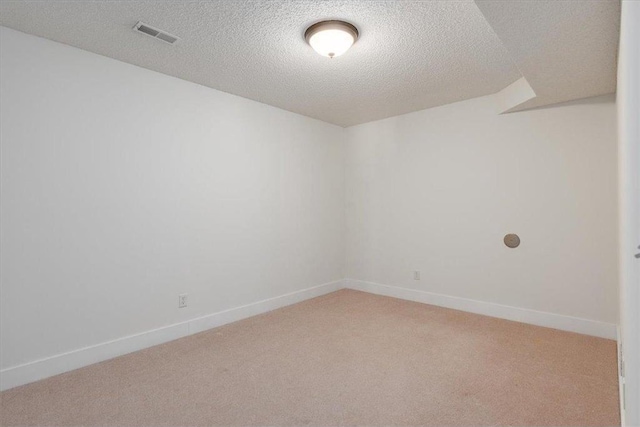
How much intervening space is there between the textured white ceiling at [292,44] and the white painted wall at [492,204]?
0.61 metres

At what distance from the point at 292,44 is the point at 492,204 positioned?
8.87ft

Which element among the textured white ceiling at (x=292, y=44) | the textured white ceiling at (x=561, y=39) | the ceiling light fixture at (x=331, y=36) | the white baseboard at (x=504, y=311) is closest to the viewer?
the textured white ceiling at (x=561, y=39)

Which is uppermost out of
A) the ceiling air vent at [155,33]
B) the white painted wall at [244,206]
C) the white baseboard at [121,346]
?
the ceiling air vent at [155,33]

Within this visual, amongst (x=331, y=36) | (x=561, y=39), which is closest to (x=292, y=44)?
(x=331, y=36)

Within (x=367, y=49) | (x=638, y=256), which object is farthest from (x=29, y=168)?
(x=638, y=256)

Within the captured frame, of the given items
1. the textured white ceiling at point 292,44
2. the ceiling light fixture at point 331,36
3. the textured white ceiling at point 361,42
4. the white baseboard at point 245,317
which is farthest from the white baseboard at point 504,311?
the ceiling light fixture at point 331,36

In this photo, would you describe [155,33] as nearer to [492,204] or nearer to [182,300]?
[182,300]

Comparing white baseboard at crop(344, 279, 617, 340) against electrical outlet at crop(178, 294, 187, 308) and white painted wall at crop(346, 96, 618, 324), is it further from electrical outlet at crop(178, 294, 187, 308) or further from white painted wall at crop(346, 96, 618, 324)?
electrical outlet at crop(178, 294, 187, 308)

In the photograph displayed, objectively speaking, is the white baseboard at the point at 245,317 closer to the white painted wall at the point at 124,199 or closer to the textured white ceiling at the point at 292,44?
the white painted wall at the point at 124,199

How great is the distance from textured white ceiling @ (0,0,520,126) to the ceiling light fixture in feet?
0.17

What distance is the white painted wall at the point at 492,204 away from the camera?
314 centimetres

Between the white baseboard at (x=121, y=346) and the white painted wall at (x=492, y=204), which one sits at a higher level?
the white painted wall at (x=492, y=204)

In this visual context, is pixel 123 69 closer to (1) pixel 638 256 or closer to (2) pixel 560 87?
(1) pixel 638 256

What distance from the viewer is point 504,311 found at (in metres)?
3.63
